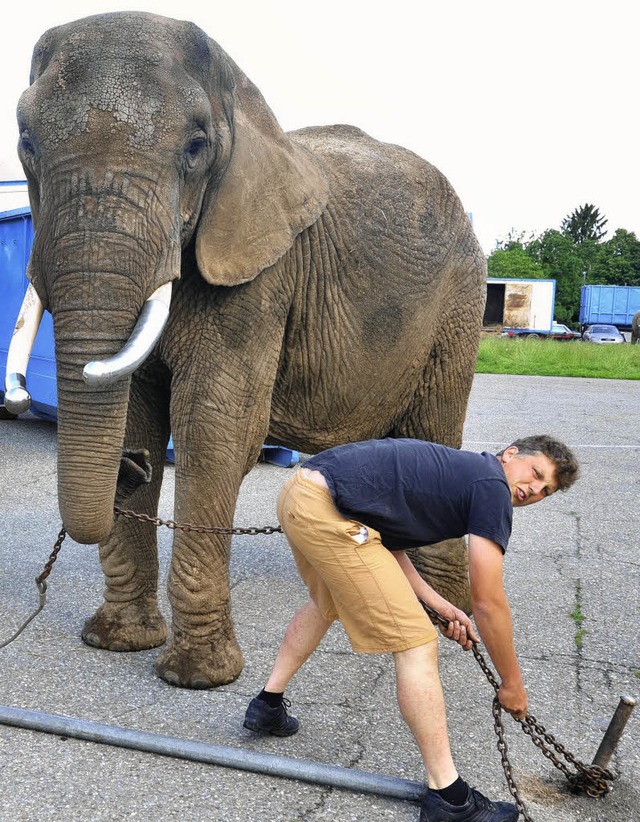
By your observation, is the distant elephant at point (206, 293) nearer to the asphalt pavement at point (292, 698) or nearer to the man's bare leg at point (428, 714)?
the asphalt pavement at point (292, 698)

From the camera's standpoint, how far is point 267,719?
3670mm

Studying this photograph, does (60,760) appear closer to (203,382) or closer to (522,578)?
(203,382)

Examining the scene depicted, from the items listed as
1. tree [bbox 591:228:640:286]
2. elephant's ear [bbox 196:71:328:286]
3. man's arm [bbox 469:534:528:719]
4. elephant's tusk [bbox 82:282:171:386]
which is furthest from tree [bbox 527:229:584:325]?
man's arm [bbox 469:534:528:719]

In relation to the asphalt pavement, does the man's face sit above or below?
above

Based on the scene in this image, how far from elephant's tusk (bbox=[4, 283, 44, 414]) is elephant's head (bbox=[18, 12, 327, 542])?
160 millimetres

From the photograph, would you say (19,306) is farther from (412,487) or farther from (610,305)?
(610,305)

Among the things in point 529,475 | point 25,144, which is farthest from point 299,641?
point 25,144

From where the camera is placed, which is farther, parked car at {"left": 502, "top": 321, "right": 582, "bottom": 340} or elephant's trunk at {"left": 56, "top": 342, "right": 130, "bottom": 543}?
parked car at {"left": 502, "top": 321, "right": 582, "bottom": 340}

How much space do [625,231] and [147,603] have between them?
8654 centimetres

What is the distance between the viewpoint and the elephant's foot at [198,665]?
4.17m

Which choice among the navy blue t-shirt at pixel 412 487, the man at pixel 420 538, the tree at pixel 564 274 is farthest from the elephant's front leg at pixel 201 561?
the tree at pixel 564 274

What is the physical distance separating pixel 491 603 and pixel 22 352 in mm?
2114

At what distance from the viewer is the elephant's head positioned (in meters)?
3.51

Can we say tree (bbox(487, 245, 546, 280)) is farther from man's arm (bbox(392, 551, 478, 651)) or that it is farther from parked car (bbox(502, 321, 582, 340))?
man's arm (bbox(392, 551, 478, 651))
